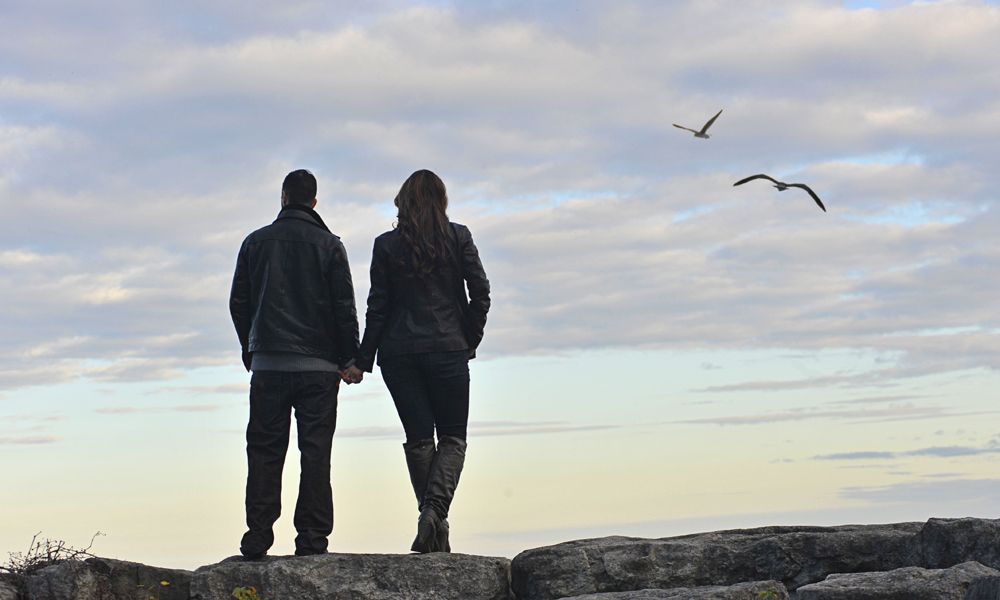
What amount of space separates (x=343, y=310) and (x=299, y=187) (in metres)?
1.09

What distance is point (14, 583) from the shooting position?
8.95 m

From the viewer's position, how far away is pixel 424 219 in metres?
9.15

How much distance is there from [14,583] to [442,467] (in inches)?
129

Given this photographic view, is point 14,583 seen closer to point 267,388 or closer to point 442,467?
point 267,388

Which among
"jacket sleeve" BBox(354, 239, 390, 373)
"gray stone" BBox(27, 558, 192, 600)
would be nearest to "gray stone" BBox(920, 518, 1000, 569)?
"jacket sleeve" BBox(354, 239, 390, 373)

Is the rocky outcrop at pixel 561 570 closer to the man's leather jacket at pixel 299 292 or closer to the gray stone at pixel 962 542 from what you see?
the gray stone at pixel 962 542

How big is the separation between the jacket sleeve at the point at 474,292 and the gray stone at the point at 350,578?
1.69 m

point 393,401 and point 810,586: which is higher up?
point 393,401

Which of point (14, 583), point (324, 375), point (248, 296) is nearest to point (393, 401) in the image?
point (324, 375)

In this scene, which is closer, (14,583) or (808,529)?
(14,583)

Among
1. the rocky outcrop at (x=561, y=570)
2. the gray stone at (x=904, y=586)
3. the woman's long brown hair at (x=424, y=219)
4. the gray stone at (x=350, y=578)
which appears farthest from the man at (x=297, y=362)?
the gray stone at (x=904, y=586)

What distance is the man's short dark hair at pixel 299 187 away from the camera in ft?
30.7

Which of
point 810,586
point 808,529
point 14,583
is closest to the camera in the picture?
point 810,586

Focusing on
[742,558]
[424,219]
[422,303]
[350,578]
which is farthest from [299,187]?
[742,558]
